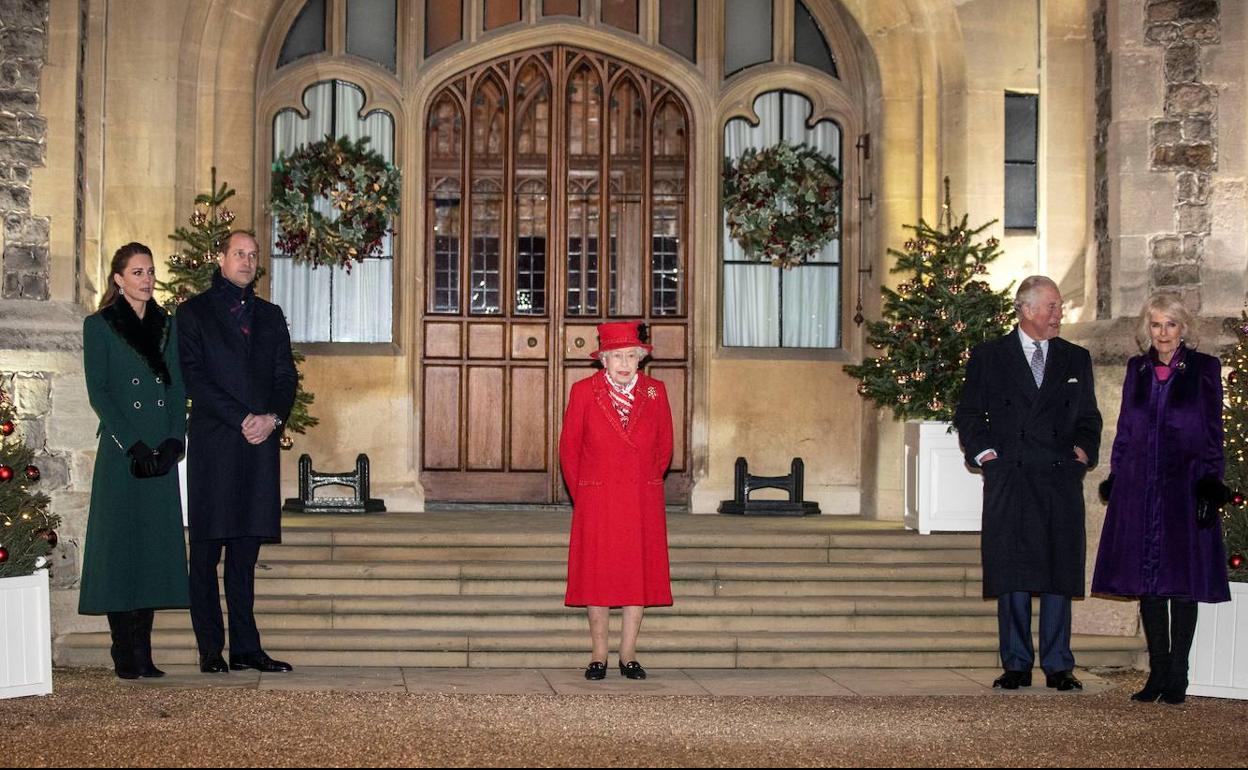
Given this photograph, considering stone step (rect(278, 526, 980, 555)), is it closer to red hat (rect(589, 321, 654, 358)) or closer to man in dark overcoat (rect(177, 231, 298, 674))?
man in dark overcoat (rect(177, 231, 298, 674))

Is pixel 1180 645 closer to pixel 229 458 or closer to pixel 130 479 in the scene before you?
pixel 229 458

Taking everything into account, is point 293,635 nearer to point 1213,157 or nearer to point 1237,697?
point 1237,697

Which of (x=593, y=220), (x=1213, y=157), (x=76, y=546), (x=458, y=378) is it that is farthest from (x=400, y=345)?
(x=1213, y=157)

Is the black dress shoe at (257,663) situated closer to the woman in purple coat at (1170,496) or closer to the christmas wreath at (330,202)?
the woman in purple coat at (1170,496)

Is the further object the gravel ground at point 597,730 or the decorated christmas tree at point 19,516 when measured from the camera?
the decorated christmas tree at point 19,516

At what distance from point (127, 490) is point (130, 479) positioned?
49 millimetres

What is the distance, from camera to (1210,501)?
675 centimetres

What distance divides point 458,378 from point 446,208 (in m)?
1.20

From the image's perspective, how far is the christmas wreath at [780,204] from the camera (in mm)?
11258

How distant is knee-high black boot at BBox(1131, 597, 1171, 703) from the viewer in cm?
689

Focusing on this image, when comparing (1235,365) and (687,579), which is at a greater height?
(1235,365)

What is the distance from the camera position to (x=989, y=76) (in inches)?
418

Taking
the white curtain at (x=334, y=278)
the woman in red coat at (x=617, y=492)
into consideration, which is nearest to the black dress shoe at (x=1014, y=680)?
the woman in red coat at (x=617, y=492)

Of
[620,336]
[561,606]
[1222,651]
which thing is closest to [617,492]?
[620,336]
